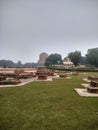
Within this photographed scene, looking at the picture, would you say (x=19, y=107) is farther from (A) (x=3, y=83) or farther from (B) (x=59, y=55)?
(B) (x=59, y=55)

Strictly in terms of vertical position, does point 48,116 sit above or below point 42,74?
below

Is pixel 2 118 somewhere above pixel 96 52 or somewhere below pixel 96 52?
below

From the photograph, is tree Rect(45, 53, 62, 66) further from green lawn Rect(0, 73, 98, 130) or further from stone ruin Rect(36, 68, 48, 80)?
green lawn Rect(0, 73, 98, 130)

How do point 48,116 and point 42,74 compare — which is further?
point 42,74

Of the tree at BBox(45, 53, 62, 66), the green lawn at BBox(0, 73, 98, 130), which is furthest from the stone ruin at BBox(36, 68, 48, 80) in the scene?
the tree at BBox(45, 53, 62, 66)

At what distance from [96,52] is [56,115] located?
72396 mm

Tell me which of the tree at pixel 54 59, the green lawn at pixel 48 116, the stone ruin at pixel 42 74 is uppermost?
the tree at pixel 54 59

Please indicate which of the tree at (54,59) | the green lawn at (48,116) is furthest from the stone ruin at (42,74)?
the tree at (54,59)

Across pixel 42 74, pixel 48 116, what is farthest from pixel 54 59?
pixel 48 116

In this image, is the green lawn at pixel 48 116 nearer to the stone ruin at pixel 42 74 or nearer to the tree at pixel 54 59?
the stone ruin at pixel 42 74

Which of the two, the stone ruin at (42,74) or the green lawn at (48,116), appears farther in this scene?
the stone ruin at (42,74)

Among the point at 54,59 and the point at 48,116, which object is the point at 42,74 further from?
the point at 54,59

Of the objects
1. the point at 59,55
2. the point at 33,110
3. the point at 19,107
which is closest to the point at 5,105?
the point at 19,107

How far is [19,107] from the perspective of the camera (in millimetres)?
6750
